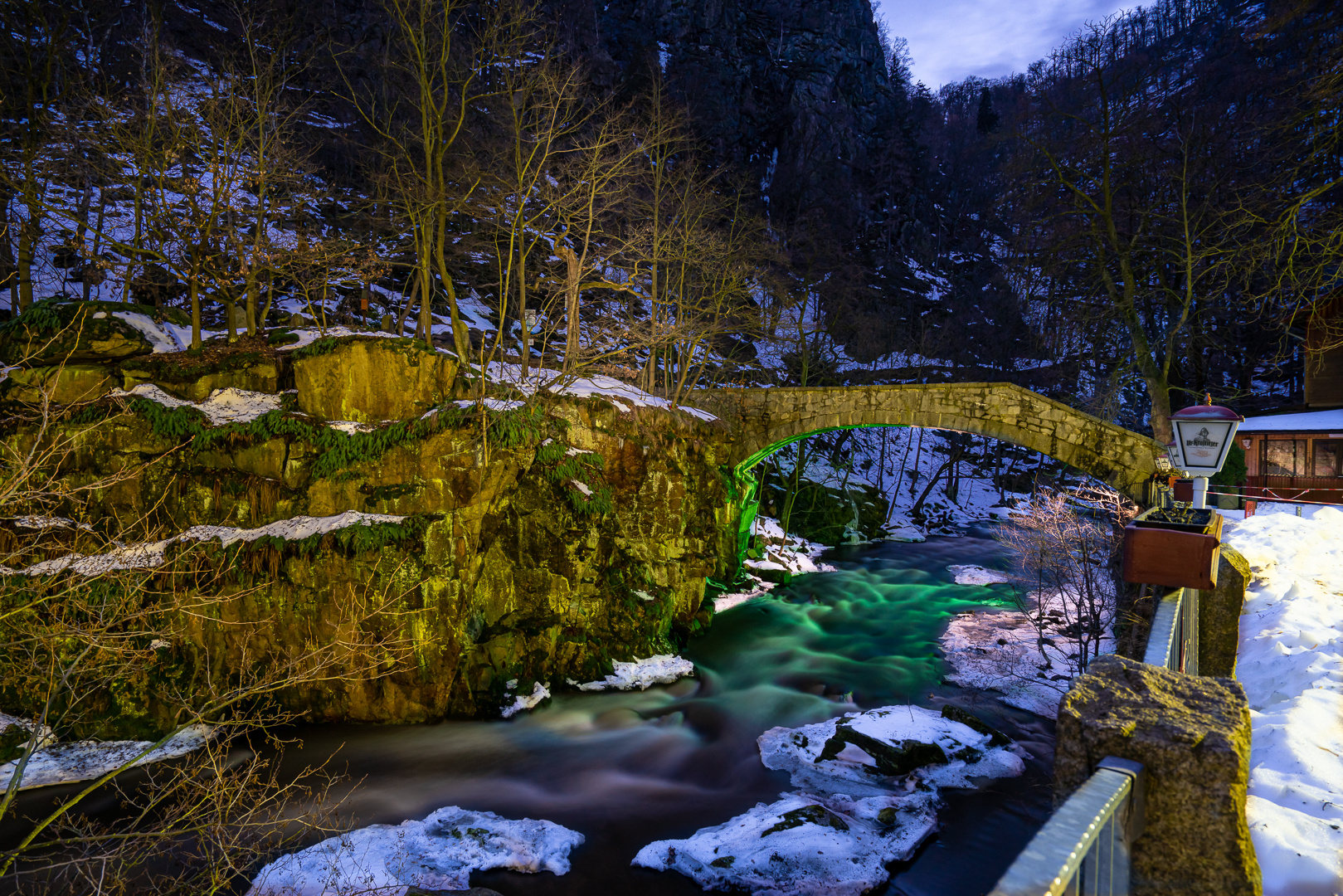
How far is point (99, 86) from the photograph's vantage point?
1616 cm

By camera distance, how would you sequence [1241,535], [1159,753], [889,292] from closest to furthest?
[1159,753] → [1241,535] → [889,292]

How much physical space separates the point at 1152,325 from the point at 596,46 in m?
27.5

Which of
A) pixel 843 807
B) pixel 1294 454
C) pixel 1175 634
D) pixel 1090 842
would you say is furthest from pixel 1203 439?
pixel 1294 454

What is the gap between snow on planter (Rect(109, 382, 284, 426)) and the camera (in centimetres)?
1012

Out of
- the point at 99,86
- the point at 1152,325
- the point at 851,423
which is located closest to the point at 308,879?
the point at 851,423

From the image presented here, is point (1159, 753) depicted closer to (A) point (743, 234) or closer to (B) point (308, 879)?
(B) point (308, 879)

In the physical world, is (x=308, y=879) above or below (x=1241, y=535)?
below

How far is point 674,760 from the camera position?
31.1 ft

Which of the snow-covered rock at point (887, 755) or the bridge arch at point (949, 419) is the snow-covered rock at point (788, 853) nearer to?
the snow-covered rock at point (887, 755)

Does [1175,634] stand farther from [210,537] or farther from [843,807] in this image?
[210,537]

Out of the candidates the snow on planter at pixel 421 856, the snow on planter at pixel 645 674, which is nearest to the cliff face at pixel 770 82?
the snow on planter at pixel 645 674

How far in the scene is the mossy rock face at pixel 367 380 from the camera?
10.5 meters

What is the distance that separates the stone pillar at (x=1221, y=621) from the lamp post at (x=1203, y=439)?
1083mm

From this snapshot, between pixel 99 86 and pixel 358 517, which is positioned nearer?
pixel 358 517
